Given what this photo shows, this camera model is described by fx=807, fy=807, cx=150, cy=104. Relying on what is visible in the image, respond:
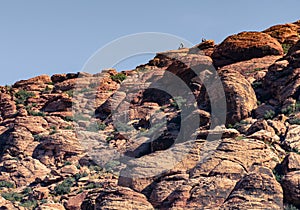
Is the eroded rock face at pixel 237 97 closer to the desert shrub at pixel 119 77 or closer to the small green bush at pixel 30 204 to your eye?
the small green bush at pixel 30 204

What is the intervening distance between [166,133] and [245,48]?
1611 cm

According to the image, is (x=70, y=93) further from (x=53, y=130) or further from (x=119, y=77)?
(x=53, y=130)

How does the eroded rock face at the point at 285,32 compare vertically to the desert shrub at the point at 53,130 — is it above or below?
above

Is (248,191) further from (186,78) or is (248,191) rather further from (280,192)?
(186,78)

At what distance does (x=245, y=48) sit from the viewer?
61844 mm

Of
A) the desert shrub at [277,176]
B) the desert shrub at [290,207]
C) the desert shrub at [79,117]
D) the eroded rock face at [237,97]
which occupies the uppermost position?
the desert shrub at [79,117]

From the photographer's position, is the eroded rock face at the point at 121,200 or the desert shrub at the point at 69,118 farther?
the desert shrub at the point at 69,118

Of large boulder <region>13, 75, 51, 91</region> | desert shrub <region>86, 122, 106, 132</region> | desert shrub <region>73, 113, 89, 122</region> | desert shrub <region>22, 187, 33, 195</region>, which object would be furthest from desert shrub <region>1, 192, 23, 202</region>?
large boulder <region>13, 75, 51, 91</region>

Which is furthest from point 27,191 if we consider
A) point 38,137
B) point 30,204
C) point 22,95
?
point 22,95

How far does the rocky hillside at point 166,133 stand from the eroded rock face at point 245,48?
3.1 inches

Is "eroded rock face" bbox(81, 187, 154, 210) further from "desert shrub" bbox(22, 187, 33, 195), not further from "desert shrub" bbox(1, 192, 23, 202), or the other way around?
"desert shrub" bbox(22, 187, 33, 195)

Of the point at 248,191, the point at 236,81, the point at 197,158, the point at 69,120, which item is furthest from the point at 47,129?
the point at 248,191

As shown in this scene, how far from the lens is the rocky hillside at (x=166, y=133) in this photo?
37.2 meters

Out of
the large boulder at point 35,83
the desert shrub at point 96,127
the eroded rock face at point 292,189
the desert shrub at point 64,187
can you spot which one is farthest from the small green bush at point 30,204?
the large boulder at point 35,83
